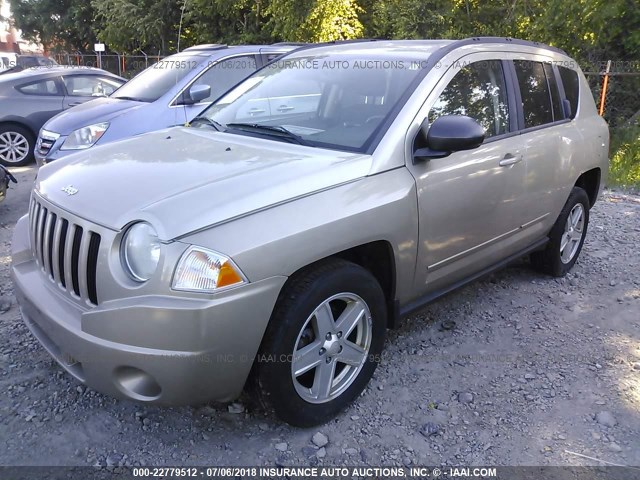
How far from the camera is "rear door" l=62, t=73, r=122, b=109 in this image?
9539 mm

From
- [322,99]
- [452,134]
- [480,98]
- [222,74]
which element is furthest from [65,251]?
[222,74]

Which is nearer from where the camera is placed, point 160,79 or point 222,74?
point 222,74

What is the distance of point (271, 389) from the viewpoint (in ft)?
8.34

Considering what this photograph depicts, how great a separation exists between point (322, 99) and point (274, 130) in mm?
380

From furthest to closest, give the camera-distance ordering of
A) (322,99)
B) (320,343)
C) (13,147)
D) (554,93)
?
(13,147) → (554,93) → (322,99) → (320,343)

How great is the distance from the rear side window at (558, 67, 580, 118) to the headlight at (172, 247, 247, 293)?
11.4 ft

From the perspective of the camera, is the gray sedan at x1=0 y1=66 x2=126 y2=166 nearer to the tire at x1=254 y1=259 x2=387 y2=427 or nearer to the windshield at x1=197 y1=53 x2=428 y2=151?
the windshield at x1=197 y1=53 x2=428 y2=151

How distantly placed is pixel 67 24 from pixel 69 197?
99.2 feet

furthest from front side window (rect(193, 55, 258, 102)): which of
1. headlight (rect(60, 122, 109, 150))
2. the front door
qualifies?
the front door

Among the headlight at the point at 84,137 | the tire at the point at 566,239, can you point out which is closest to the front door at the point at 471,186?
the tire at the point at 566,239

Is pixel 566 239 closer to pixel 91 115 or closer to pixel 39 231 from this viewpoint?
pixel 39 231

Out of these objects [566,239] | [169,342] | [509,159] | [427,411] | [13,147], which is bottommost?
[427,411]

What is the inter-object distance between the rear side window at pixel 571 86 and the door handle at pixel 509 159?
45.3 inches

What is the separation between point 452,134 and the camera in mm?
2898
